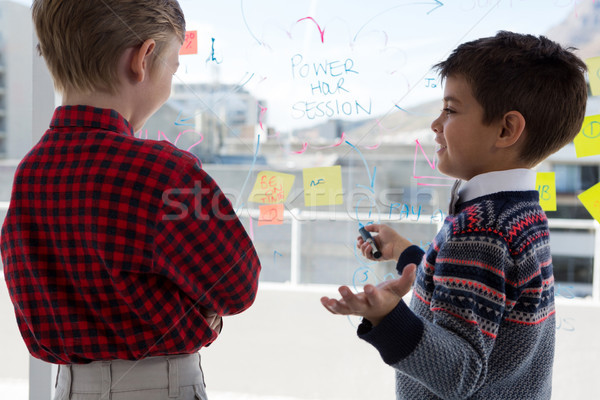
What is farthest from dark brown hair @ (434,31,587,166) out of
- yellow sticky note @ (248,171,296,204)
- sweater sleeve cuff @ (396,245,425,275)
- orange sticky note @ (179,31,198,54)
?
orange sticky note @ (179,31,198,54)

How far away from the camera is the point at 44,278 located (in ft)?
2.00

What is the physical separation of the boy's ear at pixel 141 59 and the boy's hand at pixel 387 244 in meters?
0.51

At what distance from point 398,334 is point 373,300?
0.05 m

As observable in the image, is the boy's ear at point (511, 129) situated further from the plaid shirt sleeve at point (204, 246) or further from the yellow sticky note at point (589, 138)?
the yellow sticky note at point (589, 138)

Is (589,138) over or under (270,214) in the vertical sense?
over

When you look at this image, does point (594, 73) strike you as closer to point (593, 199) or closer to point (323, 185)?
point (593, 199)

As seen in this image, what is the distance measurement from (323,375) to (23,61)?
134 centimetres

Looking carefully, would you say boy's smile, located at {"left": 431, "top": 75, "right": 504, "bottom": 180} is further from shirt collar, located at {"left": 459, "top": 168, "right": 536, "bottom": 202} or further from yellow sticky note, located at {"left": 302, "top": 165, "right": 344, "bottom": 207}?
yellow sticky note, located at {"left": 302, "top": 165, "right": 344, "bottom": 207}

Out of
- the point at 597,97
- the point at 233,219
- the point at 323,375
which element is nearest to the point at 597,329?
the point at 597,97

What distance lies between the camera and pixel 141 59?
0.64 metres

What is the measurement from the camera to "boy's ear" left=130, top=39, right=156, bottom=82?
64 cm

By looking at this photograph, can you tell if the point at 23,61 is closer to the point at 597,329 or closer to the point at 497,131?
the point at 497,131

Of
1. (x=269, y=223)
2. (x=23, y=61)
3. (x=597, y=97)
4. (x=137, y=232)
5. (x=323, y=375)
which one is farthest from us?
(x=323, y=375)

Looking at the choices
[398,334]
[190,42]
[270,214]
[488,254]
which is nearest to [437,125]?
[488,254]
